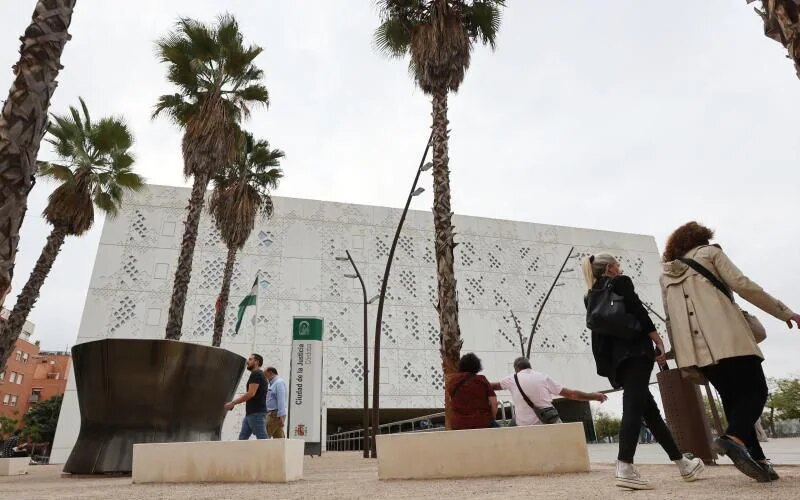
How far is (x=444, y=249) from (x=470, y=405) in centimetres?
368

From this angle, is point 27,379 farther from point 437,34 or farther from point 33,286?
point 437,34

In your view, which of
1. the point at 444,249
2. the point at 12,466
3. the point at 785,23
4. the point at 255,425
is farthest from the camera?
the point at 12,466

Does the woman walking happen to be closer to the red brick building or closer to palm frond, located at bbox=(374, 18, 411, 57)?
palm frond, located at bbox=(374, 18, 411, 57)

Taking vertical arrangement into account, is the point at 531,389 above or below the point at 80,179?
below

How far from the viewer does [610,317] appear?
3262mm

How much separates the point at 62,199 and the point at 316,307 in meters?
18.0

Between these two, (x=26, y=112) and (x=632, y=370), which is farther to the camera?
(x=26, y=112)

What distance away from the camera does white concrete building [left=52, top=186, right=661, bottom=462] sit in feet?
94.2

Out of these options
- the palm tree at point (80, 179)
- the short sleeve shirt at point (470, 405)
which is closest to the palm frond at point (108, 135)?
the palm tree at point (80, 179)

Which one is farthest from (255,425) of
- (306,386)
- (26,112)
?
(306,386)

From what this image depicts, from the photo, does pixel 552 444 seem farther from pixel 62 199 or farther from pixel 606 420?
pixel 606 420

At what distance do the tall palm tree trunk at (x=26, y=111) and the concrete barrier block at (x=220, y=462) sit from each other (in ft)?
9.50

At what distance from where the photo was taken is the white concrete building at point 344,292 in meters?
28.7

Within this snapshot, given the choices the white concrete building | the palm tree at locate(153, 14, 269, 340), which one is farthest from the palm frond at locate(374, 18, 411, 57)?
the white concrete building
